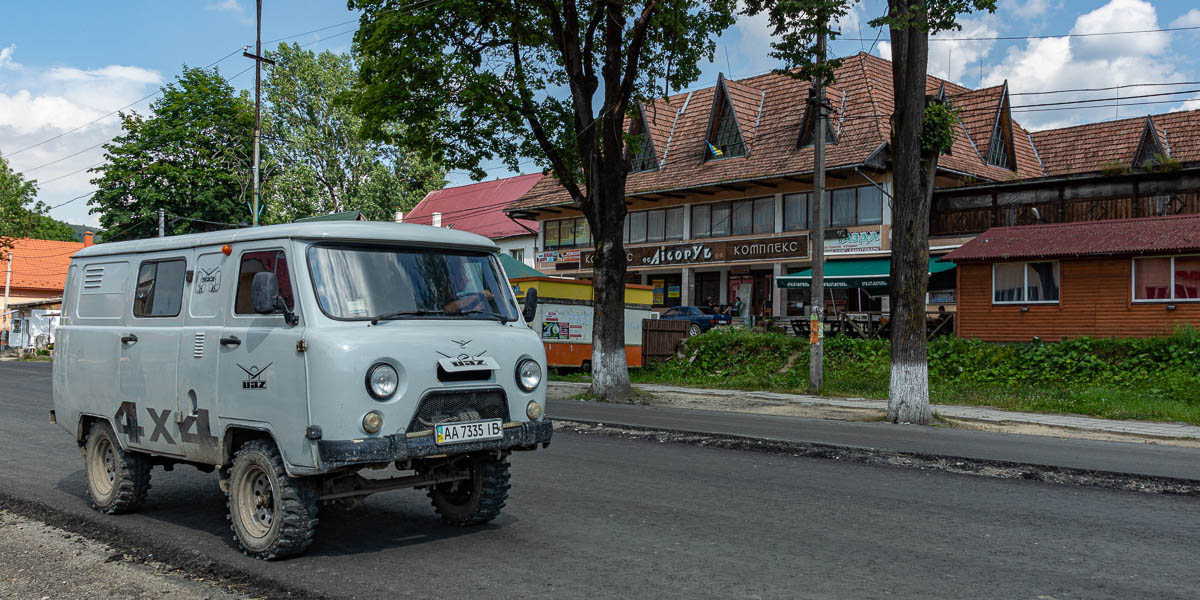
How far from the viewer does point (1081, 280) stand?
26109mm

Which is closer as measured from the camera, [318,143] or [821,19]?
[821,19]

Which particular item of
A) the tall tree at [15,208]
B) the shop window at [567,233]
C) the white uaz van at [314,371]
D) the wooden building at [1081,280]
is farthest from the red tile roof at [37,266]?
the white uaz van at [314,371]

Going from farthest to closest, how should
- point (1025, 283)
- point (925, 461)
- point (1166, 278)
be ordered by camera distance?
1. point (1025, 283)
2. point (1166, 278)
3. point (925, 461)

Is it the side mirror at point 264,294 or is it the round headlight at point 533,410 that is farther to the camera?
the round headlight at point 533,410

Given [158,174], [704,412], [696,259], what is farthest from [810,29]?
[158,174]

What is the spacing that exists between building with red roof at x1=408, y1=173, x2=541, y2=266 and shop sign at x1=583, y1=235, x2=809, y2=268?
753 cm

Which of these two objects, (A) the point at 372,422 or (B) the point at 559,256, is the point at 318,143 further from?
(A) the point at 372,422

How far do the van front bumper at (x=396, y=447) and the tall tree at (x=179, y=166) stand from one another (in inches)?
1897

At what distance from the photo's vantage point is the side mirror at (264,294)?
6059 mm

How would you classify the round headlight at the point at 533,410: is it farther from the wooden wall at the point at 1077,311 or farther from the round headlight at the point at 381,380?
the wooden wall at the point at 1077,311

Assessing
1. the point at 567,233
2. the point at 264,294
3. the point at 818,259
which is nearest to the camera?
the point at 264,294

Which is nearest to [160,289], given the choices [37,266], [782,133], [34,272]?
[782,133]

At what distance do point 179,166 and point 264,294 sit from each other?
5162 centimetres

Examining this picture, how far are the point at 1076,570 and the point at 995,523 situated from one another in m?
1.52
